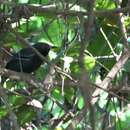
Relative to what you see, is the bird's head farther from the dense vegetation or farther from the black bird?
the dense vegetation

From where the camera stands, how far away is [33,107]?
2559mm

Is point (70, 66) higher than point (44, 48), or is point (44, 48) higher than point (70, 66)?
point (70, 66)

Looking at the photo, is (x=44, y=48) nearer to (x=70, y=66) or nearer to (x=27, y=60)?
(x=27, y=60)

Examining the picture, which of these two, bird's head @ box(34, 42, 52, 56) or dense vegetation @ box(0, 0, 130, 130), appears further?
bird's head @ box(34, 42, 52, 56)

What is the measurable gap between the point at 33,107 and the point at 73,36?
49 centimetres

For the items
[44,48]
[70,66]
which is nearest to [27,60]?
[44,48]

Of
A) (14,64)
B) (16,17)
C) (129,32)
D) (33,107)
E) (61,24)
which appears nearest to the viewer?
(16,17)

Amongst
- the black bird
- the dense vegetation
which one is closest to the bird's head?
the black bird

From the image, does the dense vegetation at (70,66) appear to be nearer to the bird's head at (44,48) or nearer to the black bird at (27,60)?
the black bird at (27,60)

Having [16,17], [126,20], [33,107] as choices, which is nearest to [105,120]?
[33,107]

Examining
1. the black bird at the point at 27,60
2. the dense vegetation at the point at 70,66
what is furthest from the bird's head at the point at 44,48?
the dense vegetation at the point at 70,66

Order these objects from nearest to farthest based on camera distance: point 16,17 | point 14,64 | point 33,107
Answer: point 16,17, point 33,107, point 14,64

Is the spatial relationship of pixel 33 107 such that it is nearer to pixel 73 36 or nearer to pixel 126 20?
pixel 73 36

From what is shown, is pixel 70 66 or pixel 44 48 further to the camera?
pixel 44 48
